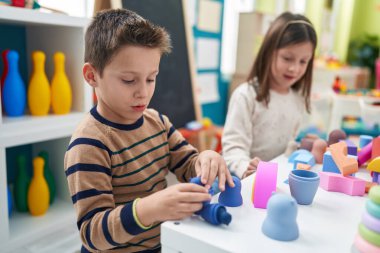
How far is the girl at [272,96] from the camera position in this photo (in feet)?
3.89

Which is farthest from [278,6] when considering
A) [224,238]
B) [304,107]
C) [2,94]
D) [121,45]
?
[224,238]

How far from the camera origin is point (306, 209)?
595 mm

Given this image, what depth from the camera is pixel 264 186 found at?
0.60m

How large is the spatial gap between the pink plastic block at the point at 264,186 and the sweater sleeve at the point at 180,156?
9.7 inches

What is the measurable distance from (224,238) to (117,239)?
21cm

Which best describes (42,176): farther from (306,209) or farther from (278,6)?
(278,6)

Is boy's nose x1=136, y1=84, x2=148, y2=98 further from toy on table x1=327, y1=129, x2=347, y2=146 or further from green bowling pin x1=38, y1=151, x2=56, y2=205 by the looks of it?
green bowling pin x1=38, y1=151, x2=56, y2=205

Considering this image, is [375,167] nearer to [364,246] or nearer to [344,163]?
[344,163]

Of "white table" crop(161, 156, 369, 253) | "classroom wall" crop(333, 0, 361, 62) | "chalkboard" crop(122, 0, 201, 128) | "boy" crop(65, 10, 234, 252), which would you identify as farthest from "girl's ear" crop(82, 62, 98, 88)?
"classroom wall" crop(333, 0, 361, 62)

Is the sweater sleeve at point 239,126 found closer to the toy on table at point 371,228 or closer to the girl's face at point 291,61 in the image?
the girl's face at point 291,61

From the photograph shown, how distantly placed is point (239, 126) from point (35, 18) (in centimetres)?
82

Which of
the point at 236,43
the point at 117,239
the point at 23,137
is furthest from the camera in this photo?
the point at 236,43

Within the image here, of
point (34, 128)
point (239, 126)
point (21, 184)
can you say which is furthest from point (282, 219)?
point (21, 184)

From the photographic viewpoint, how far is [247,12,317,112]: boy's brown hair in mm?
1188
